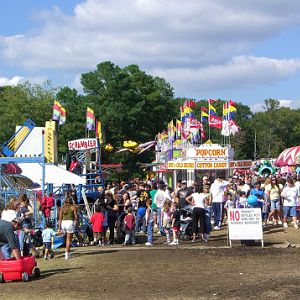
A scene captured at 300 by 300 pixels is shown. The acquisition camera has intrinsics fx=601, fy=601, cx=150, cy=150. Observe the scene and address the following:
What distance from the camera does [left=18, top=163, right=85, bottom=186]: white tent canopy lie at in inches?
771

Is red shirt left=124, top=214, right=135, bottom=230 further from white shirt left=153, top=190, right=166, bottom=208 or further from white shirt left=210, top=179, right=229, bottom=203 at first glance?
white shirt left=210, top=179, right=229, bottom=203

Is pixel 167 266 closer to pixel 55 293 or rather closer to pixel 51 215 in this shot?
pixel 55 293

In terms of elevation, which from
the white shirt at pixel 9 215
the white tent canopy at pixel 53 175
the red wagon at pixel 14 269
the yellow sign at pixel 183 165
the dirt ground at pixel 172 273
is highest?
the yellow sign at pixel 183 165

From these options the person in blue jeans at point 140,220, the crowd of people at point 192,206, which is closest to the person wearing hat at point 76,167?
the crowd of people at point 192,206

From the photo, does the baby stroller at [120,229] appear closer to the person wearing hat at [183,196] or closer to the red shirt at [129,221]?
the red shirt at [129,221]

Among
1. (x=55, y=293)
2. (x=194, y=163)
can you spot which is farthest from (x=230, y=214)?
(x=194, y=163)

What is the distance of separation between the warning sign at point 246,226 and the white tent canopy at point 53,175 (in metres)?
5.65

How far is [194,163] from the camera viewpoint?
30203mm

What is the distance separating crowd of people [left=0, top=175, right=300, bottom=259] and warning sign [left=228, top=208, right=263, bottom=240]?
1.41 m

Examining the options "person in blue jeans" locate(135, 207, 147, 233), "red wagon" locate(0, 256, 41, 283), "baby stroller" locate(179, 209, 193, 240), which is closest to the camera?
"red wagon" locate(0, 256, 41, 283)

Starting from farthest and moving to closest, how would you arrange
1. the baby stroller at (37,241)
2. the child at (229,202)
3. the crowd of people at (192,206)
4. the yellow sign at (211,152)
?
the yellow sign at (211,152) → the child at (229,202) → the crowd of people at (192,206) → the baby stroller at (37,241)

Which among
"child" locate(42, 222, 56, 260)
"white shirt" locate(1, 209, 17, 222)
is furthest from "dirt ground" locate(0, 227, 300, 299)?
"white shirt" locate(1, 209, 17, 222)

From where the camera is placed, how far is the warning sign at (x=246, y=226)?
52.0 ft

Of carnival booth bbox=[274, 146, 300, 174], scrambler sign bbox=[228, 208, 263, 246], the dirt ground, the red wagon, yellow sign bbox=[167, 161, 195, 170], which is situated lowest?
the dirt ground
